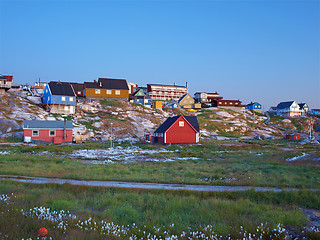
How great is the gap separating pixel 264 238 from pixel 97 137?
5506 centimetres

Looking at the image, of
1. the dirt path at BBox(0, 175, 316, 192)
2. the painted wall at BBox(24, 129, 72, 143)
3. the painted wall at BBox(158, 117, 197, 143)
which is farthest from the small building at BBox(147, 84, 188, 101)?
the dirt path at BBox(0, 175, 316, 192)

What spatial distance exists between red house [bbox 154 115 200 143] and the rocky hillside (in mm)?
11450

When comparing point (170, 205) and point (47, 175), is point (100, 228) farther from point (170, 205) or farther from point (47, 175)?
point (47, 175)

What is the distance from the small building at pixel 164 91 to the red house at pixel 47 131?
70.5 metres

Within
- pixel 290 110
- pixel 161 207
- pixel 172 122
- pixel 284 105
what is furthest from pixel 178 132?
pixel 284 105

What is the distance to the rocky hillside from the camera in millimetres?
59875

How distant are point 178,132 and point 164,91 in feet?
233

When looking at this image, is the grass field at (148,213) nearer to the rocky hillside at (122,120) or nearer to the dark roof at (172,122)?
the dark roof at (172,122)

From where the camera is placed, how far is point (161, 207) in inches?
461

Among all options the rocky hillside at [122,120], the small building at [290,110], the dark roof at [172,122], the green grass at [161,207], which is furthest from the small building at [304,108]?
the green grass at [161,207]

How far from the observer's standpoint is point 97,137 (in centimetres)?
6041

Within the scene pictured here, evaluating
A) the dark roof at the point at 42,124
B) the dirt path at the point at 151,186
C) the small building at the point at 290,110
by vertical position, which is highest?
the small building at the point at 290,110

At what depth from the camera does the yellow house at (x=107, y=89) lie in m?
85.4

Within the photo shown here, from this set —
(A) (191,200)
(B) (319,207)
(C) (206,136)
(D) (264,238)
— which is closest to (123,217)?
(A) (191,200)
